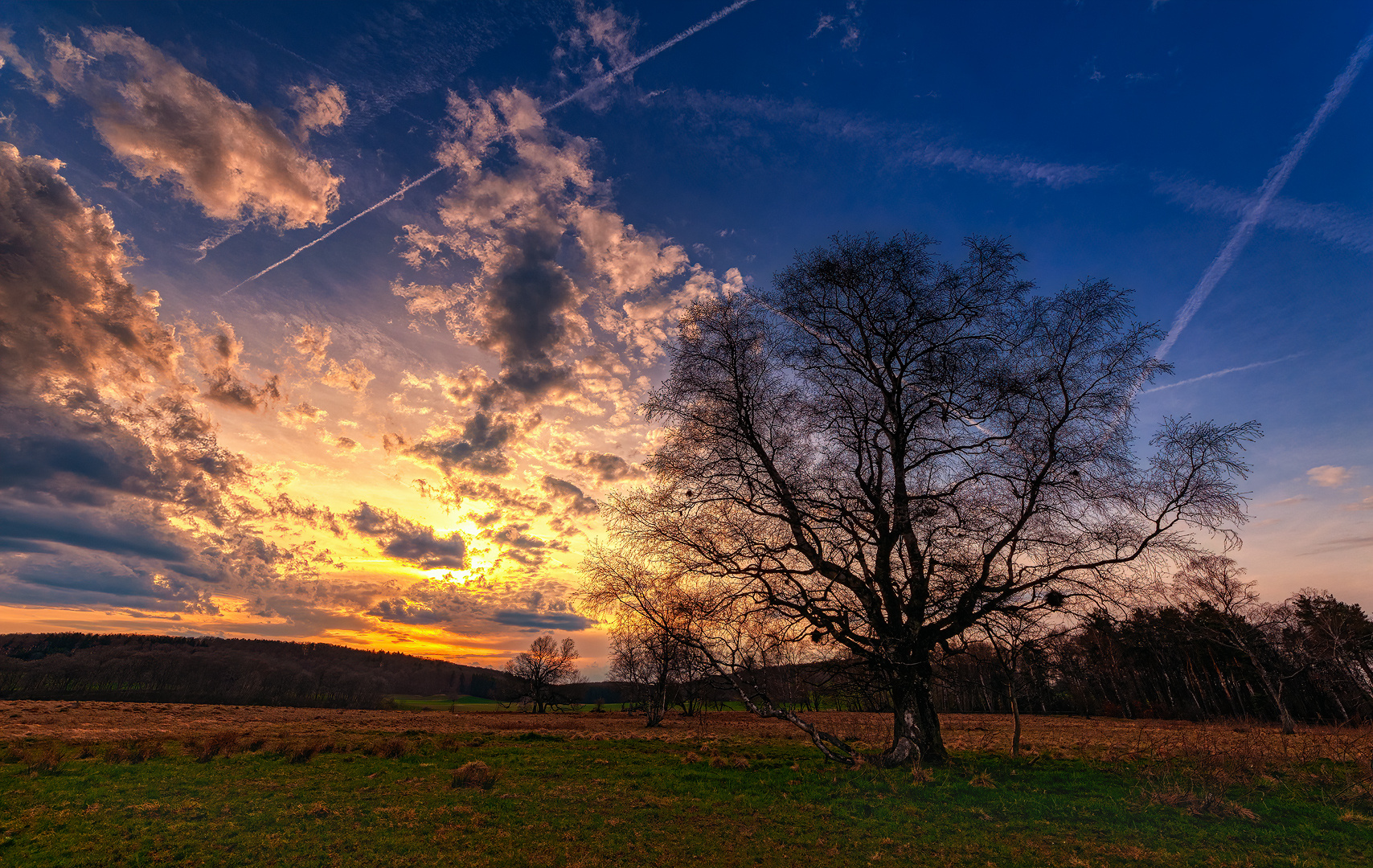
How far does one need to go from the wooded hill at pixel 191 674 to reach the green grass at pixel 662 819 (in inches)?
3881

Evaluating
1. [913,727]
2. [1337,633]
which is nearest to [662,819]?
[913,727]

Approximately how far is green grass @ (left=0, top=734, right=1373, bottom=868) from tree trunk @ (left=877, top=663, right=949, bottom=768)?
698 mm

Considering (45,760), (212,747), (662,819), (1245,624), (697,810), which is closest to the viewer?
(662,819)

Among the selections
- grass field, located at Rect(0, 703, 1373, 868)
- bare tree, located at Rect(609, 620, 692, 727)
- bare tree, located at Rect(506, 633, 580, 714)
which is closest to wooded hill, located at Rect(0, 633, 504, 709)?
bare tree, located at Rect(506, 633, 580, 714)

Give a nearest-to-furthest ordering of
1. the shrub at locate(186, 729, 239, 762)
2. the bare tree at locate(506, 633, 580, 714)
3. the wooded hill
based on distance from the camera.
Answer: the shrub at locate(186, 729, 239, 762) → the bare tree at locate(506, 633, 580, 714) → the wooded hill

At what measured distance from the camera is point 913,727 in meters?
13.9

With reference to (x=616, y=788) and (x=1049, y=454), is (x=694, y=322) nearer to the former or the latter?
(x=1049, y=454)

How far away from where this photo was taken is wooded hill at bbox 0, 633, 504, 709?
9794 centimetres

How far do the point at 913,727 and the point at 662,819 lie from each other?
25.2ft

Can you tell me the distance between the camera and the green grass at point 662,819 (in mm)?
7883

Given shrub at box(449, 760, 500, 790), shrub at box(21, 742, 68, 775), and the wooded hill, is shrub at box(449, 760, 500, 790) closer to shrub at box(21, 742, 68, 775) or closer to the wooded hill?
shrub at box(21, 742, 68, 775)

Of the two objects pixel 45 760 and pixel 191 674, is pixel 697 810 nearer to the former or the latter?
pixel 45 760

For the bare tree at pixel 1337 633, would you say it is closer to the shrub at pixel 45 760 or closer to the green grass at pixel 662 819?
the green grass at pixel 662 819

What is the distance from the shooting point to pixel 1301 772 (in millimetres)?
12203
